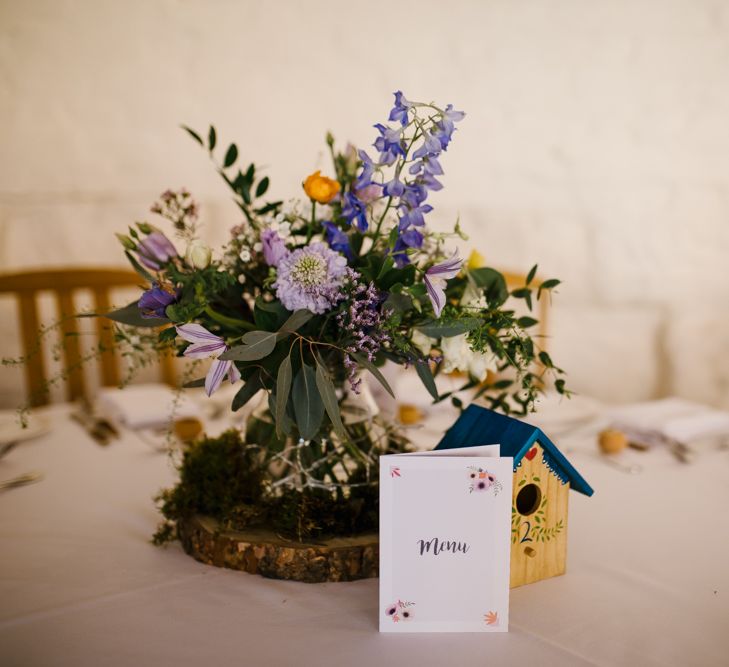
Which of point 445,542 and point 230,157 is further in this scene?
point 230,157

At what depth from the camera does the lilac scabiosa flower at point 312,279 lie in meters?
0.80

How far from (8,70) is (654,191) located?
2.23m

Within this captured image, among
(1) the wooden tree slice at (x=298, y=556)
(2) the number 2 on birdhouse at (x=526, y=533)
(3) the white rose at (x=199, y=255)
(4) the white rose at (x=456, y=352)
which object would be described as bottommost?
(1) the wooden tree slice at (x=298, y=556)

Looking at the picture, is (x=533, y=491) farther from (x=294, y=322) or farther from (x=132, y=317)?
(x=132, y=317)

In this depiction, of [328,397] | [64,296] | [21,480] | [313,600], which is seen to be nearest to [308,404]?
[328,397]

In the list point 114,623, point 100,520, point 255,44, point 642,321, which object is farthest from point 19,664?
point 642,321

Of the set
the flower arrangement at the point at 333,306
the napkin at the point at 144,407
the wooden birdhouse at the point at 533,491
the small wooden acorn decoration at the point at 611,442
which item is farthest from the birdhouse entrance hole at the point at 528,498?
the napkin at the point at 144,407

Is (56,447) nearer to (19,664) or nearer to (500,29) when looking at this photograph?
(19,664)

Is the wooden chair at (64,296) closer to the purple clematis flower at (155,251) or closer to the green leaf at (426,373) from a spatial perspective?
the purple clematis flower at (155,251)

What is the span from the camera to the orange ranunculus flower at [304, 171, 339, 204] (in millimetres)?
839

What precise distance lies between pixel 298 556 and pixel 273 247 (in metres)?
0.40

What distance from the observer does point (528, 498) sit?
0.88 metres

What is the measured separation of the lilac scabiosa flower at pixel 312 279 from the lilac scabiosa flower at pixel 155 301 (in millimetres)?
142

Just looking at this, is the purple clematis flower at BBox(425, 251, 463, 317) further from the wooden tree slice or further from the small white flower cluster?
the wooden tree slice
